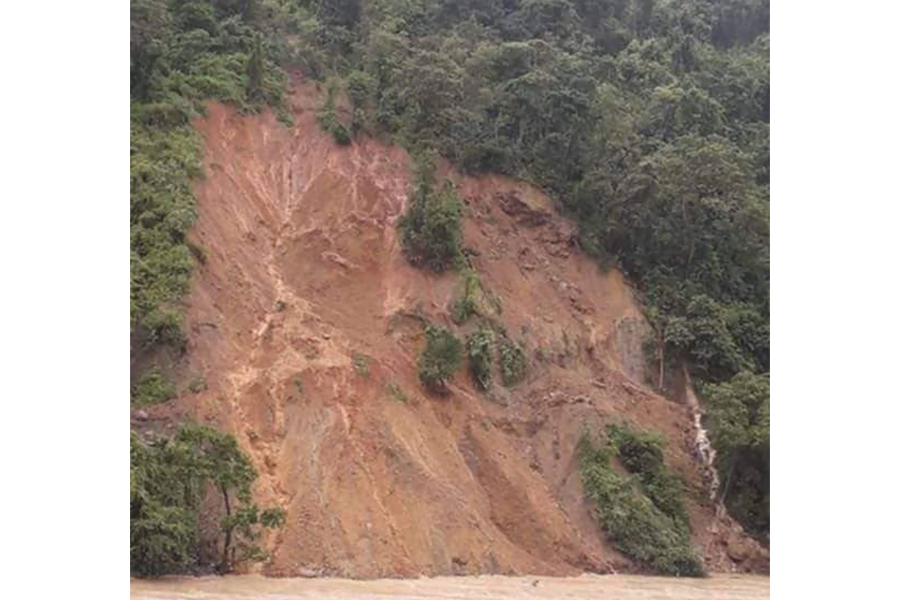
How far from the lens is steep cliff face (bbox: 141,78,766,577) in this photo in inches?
658

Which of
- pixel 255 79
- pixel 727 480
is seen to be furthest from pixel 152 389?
pixel 727 480

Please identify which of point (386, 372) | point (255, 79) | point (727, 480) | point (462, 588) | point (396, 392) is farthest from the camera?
point (255, 79)

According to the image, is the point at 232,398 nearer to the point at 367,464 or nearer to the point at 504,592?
the point at 367,464

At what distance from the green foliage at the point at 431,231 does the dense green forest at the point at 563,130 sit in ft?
0.46

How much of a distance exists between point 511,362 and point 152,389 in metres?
7.56

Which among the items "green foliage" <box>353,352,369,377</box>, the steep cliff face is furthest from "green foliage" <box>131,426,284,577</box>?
"green foliage" <box>353,352,369,377</box>

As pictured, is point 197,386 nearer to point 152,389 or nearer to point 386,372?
point 152,389

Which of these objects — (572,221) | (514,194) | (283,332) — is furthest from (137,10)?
(572,221)

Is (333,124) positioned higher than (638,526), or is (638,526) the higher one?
(333,124)

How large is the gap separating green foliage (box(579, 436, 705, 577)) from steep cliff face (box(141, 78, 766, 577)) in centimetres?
31

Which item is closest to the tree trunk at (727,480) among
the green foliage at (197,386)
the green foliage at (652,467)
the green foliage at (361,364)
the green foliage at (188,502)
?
the green foliage at (652,467)

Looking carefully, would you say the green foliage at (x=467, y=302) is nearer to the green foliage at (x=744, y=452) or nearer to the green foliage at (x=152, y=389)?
the green foliage at (x=744, y=452)

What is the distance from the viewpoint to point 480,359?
20.1 m

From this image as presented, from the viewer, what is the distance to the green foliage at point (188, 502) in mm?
14094
